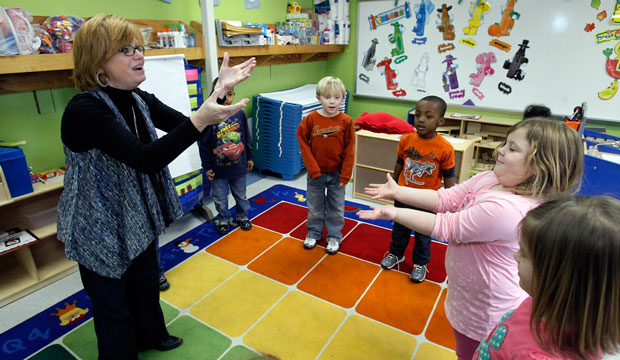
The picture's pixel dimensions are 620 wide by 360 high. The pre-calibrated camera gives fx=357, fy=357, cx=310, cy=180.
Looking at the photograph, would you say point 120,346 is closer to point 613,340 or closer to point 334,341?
point 334,341

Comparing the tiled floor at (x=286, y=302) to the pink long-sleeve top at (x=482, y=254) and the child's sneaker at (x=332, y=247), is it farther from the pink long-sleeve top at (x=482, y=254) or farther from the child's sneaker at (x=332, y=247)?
the pink long-sleeve top at (x=482, y=254)

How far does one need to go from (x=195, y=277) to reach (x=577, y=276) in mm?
2092

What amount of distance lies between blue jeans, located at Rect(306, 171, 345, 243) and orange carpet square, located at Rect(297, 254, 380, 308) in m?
0.21

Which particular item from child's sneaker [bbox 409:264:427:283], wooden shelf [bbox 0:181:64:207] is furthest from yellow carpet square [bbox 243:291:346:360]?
wooden shelf [bbox 0:181:64:207]

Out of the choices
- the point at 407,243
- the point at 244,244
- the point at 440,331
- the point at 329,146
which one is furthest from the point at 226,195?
the point at 440,331

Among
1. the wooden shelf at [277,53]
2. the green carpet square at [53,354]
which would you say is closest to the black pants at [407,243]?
the green carpet square at [53,354]

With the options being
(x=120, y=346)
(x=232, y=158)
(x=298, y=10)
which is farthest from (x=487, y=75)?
(x=120, y=346)

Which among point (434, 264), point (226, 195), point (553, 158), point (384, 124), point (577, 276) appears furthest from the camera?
point (384, 124)

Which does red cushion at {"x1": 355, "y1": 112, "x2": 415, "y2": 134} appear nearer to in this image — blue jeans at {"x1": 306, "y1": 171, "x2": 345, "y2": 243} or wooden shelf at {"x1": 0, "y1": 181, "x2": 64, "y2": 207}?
blue jeans at {"x1": 306, "y1": 171, "x2": 345, "y2": 243}

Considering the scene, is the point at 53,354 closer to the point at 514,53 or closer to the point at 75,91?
the point at 75,91

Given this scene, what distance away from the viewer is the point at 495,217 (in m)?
0.97

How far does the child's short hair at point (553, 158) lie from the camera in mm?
918

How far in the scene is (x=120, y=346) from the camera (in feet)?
4.52

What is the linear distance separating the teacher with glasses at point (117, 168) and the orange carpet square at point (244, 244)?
0.97 m
